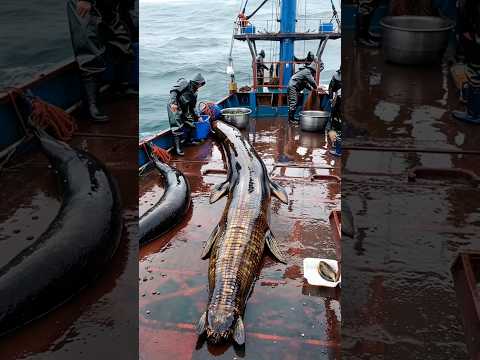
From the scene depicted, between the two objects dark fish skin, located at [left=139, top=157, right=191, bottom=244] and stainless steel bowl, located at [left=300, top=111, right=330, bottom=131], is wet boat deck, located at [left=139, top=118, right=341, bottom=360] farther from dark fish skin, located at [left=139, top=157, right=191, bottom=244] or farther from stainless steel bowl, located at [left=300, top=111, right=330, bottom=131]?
stainless steel bowl, located at [left=300, top=111, right=330, bottom=131]

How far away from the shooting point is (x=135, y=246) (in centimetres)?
78

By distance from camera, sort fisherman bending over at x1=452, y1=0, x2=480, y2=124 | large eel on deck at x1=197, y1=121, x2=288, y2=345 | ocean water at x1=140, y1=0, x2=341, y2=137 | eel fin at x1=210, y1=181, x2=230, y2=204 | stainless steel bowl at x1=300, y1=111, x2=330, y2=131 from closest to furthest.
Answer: fisherman bending over at x1=452, y1=0, x2=480, y2=124 < large eel on deck at x1=197, y1=121, x2=288, y2=345 < eel fin at x1=210, y1=181, x2=230, y2=204 < stainless steel bowl at x1=300, y1=111, x2=330, y2=131 < ocean water at x1=140, y1=0, x2=341, y2=137

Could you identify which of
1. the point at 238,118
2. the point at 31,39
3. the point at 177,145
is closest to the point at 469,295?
the point at 31,39

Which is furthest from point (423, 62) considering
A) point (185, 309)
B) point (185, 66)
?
point (185, 66)

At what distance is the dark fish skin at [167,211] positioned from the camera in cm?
398

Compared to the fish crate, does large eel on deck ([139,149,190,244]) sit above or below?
below

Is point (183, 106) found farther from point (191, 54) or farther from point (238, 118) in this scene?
point (191, 54)

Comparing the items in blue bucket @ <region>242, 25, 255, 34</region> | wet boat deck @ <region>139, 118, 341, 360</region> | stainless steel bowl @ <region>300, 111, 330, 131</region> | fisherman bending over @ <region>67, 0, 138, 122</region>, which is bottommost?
wet boat deck @ <region>139, 118, 341, 360</region>

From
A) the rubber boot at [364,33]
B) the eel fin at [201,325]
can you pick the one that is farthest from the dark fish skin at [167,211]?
the rubber boot at [364,33]

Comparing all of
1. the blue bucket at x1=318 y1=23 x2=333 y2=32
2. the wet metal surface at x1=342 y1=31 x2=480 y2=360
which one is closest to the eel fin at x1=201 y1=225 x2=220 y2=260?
the wet metal surface at x1=342 y1=31 x2=480 y2=360

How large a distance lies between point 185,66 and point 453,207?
95.6 ft

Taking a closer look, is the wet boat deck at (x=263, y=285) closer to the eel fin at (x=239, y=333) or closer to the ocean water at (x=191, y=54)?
the eel fin at (x=239, y=333)

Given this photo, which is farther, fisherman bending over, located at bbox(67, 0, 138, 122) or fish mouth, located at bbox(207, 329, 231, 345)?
fish mouth, located at bbox(207, 329, 231, 345)

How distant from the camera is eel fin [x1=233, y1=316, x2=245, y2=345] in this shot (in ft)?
8.56
